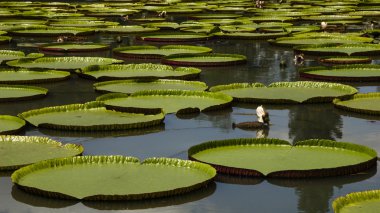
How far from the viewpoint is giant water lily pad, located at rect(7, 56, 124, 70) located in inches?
560

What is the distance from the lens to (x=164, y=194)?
264 inches

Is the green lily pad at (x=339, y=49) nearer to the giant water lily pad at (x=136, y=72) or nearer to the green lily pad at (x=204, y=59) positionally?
the green lily pad at (x=204, y=59)

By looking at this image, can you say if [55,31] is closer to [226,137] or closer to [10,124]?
[10,124]

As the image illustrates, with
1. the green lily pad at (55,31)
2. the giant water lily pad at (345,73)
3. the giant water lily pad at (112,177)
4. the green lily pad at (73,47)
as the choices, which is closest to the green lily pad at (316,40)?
the green lily pad at (73,47)

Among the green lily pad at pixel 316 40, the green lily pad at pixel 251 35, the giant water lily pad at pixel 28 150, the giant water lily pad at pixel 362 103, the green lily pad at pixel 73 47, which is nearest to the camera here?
the giant water lily pad at pixel 28 150

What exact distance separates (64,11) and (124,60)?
12683mm

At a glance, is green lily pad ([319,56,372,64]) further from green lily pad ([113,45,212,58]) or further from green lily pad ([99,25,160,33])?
green lily pad ([99,25,160,33])

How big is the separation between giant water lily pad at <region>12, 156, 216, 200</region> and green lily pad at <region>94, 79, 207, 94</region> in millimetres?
4154

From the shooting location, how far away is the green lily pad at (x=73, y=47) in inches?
649

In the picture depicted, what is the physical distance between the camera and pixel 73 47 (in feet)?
56.2

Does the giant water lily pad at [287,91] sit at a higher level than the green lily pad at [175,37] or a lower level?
higher

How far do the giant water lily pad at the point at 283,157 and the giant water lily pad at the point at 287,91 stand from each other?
271cm

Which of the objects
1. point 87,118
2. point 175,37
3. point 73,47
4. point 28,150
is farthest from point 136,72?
point 175,37

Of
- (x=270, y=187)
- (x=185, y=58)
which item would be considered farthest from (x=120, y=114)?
(x=185, y=58)
